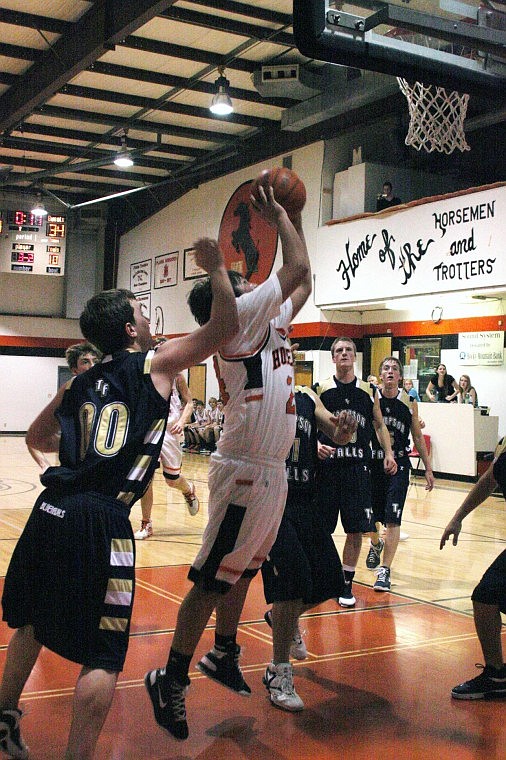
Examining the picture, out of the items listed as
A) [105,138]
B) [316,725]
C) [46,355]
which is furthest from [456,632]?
[46,355]

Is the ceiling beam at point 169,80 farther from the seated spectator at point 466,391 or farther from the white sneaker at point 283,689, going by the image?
the white sneaker at point 283,689

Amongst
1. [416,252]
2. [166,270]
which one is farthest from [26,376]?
[416,252]

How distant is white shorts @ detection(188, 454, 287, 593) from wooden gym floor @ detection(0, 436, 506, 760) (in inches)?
26.3

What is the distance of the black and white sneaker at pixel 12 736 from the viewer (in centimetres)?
308

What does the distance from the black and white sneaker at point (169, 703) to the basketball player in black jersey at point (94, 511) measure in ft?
1.87

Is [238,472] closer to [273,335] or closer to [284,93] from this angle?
[273,335]

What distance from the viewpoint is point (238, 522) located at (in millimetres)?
3562

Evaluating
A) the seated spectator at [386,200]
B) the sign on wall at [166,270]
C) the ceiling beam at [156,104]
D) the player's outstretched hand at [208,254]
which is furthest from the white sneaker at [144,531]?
the sign on wall at [166,270]

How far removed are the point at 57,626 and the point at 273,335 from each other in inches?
60.2

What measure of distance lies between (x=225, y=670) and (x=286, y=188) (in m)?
2.18

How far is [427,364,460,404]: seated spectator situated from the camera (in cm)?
1569

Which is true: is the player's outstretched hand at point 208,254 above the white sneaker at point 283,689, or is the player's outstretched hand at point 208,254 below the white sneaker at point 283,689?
above

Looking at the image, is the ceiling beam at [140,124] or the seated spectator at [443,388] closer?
the seated spectator at [443,388]

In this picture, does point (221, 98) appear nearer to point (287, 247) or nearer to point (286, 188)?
point (286, 188)
